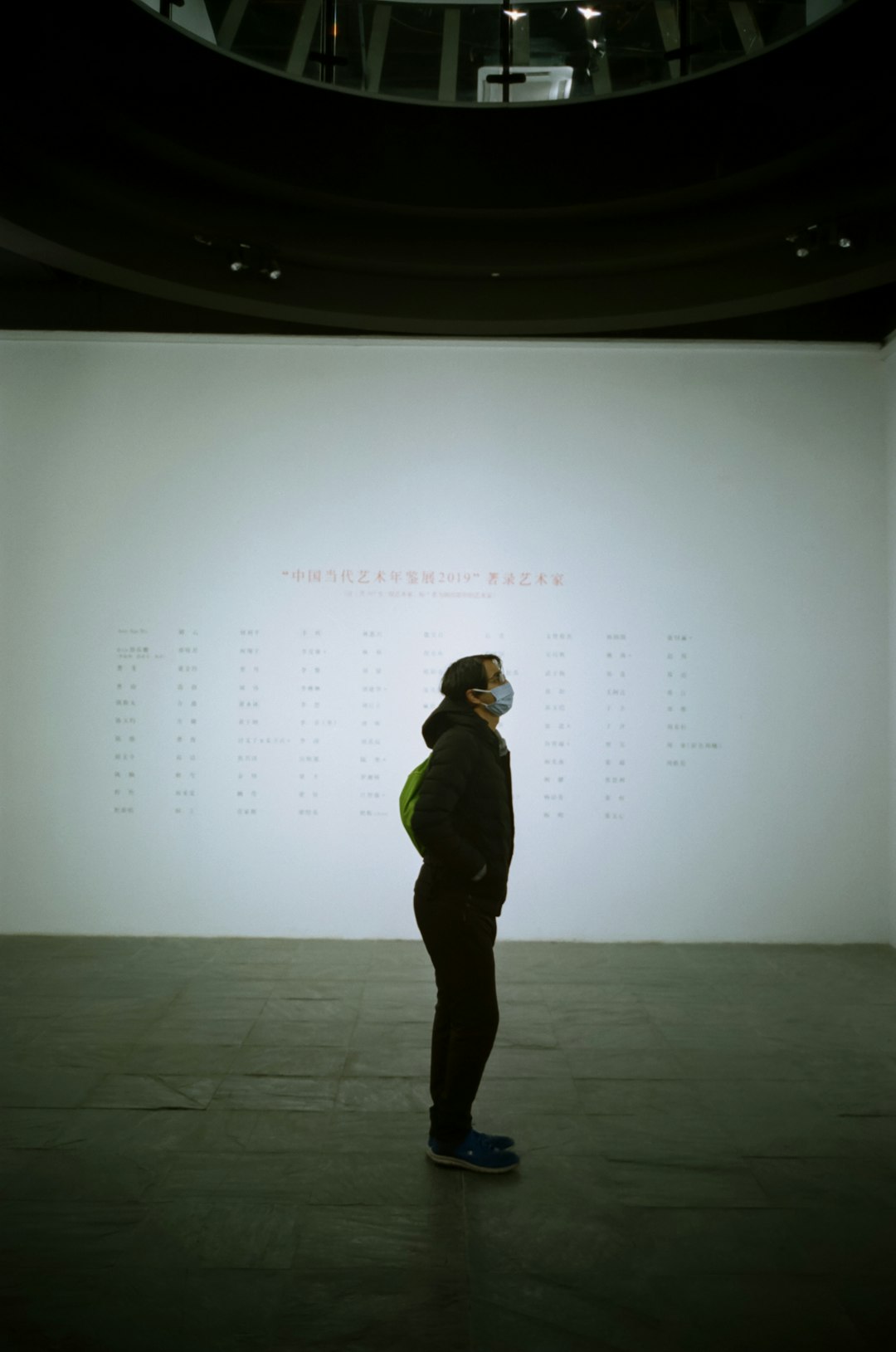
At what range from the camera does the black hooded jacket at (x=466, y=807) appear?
275cm

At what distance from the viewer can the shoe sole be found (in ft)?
9.16

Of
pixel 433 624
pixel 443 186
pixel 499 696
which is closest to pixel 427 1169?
pixel 499 696

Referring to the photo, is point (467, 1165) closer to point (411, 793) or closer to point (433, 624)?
point (411, 793)

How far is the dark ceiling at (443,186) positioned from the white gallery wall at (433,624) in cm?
61

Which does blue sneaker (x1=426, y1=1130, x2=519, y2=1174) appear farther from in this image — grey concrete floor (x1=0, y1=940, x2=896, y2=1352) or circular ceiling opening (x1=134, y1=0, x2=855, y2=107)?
circular ceiling opening (x1=134, y1=0, x2=855, y2=107)

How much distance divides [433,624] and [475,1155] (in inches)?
128

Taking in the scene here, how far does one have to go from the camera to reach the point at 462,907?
2.77m

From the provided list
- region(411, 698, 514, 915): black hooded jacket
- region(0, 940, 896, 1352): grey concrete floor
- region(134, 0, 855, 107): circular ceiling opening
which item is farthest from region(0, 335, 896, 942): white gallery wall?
region(411, 698, 514, 915): black hooded jacket

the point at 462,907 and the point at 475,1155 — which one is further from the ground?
the point at 462,907

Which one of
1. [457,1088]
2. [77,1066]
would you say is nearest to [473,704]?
[457,1088]

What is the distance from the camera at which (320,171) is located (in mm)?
4578

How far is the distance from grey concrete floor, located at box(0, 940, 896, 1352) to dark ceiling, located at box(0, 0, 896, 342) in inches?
139

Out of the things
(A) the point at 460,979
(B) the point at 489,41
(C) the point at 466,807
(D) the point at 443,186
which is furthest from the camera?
(D) the point at 443,186

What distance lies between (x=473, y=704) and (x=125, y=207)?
123 inches
